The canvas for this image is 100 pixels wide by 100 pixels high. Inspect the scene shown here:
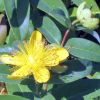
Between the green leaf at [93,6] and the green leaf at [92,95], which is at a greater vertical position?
the green leaf at [93,6]

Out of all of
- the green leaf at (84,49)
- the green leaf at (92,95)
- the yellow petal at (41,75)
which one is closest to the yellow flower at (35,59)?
the yellow petal at (41,75)

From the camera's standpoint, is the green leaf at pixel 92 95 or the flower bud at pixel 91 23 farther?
the green leaf at pixel 92 95

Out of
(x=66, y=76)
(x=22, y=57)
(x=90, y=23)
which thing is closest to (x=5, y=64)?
(x=22, y=57)

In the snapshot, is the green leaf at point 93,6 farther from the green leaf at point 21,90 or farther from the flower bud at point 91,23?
the green leaf at point 21,90

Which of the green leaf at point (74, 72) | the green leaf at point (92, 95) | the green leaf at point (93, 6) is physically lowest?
the green leaf at point (92, 95)

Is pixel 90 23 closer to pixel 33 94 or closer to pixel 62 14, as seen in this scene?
pixel 62 14
